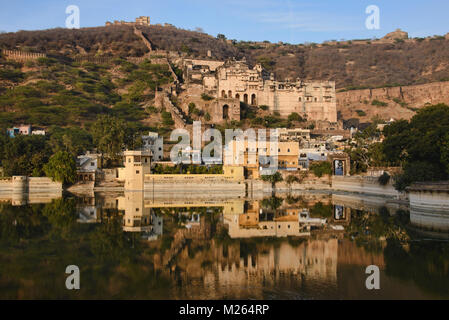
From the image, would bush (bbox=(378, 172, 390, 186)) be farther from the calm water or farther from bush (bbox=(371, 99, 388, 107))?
bush (bbox=(371, 99, 388, 107))

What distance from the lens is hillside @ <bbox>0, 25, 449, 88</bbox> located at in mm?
96688

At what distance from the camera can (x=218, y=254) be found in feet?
52.5

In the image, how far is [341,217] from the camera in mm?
26000

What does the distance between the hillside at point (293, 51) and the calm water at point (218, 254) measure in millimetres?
71983

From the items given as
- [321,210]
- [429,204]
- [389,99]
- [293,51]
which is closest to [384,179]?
[321,210]

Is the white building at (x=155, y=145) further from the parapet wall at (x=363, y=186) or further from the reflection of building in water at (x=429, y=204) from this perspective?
the reflection of building in water at (x=429, y=204)

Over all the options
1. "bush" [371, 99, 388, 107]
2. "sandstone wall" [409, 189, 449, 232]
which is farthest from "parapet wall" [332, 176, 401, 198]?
"bush" [371, 99, 388, 107]

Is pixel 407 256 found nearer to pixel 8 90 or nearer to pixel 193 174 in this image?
pixel 193 174

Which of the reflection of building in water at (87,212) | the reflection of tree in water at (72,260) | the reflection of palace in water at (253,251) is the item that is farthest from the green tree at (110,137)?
the reflection of tree in water at (72,260)

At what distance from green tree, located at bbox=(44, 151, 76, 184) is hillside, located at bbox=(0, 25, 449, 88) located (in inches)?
2122

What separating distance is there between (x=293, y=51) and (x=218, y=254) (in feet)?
405

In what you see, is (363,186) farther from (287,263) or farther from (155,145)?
(287,263)

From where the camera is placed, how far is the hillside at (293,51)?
317ft

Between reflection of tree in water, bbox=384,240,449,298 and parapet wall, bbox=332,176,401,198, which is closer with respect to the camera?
reflection of tree in water, bbox=384,240,449,298
